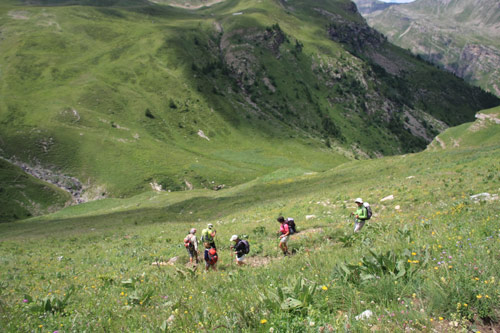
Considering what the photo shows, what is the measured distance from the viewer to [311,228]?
61.7 feet

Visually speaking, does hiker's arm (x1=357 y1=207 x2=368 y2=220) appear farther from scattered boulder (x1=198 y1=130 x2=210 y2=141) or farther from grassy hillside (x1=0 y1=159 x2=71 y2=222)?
scattered boulder (x1=198 y1=130 x2=210 y2=141)

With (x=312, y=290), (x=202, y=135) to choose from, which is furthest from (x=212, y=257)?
(x=202, y=135)

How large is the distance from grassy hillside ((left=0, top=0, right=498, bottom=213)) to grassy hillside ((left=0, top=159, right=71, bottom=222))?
8370mm

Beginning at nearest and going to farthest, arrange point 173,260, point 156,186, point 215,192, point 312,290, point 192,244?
1. point 312,290
2. point 192,244
3. point 173,260
4. point 215,192
5. point 156,186

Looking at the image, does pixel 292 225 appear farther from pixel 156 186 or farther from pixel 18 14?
pixel 18 14

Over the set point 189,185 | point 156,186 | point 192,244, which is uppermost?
point 192,244

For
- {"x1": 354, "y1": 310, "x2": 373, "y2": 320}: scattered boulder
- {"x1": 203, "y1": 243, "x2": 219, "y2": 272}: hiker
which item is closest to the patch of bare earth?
{"x1": 203, "y1": 243, "x2": 219, "y2": 272}: hiker

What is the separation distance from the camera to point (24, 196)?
5916 centimetres

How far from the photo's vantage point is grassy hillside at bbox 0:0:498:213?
262ft

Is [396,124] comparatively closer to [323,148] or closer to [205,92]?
[323,148]

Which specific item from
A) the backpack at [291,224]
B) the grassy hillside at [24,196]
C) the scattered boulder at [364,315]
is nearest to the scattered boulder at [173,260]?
the backpack at [291,224]

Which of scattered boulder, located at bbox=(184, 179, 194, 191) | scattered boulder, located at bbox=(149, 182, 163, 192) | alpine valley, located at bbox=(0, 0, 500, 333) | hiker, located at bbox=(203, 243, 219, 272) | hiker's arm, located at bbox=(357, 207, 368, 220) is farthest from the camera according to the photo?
scattered boulder, located at bbox=(184, 179, 194, 191)

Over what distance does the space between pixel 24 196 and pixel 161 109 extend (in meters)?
66.0

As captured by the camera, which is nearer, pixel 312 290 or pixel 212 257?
pixel 312 290
